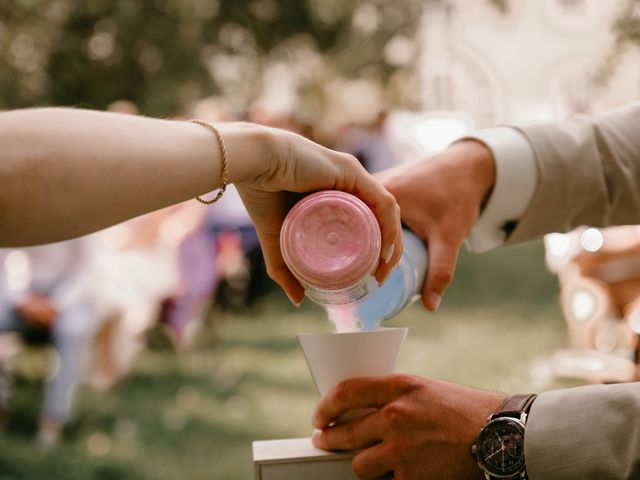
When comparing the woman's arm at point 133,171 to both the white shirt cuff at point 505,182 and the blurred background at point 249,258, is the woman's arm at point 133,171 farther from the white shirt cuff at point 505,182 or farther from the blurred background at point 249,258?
the blurred background at point 249,258

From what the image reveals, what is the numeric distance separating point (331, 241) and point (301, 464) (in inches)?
11.6

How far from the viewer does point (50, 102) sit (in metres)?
6.86

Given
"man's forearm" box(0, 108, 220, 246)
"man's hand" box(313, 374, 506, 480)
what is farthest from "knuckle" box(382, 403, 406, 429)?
"man's forearm" box(0, 108, 220, 246)

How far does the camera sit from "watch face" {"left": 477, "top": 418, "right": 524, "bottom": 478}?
0.99m

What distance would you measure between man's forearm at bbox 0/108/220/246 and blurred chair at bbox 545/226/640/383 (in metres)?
3.48

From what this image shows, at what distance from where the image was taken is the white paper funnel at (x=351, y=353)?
1027 mm

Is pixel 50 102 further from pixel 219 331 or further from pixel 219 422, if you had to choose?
pixel 219 422

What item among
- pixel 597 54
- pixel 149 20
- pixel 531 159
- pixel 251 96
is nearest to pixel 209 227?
pixel 251 96

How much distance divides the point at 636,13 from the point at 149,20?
4125 mm

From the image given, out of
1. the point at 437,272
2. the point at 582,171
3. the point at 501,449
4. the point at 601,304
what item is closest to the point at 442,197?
the point at 437,272

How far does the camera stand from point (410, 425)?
1018mm

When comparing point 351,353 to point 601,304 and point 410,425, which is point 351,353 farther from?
point 601,304

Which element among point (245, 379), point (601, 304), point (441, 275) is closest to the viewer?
point (441, 275)

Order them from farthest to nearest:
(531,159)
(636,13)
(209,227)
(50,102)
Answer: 1. (50,102)
2. (209,227)
3. (636,13)
4. (531,159)
